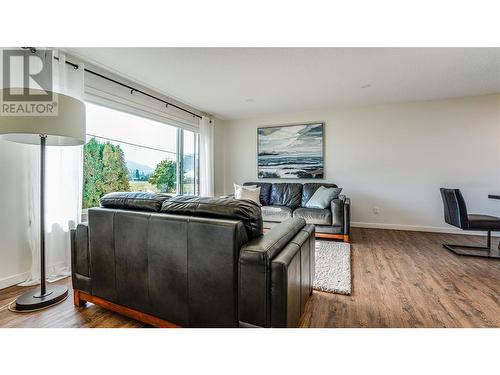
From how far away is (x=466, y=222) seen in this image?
8.89 ft

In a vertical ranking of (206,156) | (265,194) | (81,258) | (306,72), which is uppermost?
(306,72)

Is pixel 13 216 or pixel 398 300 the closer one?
pixel 398 300

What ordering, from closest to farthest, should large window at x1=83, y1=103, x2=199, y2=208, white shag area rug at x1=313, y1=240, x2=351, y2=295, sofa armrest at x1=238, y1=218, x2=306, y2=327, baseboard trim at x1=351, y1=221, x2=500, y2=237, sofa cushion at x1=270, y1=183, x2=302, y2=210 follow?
sofa armrest at x1=238, y1=218, x2=306, y2=327
white shag area rug at x1=313, y1=240, x2=351, y2=295
large window at x1=83, y1=103, x2=199, y2=208
baseboard trim at x1=351, y1=221, x2=500, y2=237
sofa cushion at x1=270, y1=183, x2=302, y2=210

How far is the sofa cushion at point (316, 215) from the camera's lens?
336 cm

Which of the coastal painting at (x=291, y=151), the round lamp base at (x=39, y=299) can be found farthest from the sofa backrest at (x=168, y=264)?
the coastal painting at (x=291, y=151)

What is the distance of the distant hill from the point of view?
3348 millimetres

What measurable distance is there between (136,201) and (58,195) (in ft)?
4.90

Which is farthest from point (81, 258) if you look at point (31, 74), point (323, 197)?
point (323, 197)

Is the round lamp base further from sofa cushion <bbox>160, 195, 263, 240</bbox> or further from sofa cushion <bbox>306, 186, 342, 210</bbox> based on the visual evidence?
sofa cushion <bbox>306, 186, 342, 210</bbox>

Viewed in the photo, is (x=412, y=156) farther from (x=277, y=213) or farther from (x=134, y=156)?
(x=134, y=156)

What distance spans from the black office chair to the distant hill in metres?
4.36

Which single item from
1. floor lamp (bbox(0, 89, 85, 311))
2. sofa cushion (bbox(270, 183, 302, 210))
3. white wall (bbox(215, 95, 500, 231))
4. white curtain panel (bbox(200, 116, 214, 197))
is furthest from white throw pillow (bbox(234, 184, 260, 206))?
floor lamp (bbox(0, 89, 85, 311))

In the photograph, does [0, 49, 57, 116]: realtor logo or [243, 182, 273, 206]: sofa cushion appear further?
[243, 182, 273, 206]: sofa cushion

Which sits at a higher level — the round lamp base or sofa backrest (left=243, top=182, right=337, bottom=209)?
sofa backrest (left=243, top=182, right=337, bottom=209)
